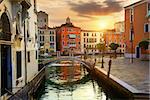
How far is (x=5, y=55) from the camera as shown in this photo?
1088 centimetres

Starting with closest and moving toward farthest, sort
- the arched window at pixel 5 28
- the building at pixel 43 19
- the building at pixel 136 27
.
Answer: the arched window at pixel 5 28 < the building at pixel 136 27 < the building at pixel 43 19

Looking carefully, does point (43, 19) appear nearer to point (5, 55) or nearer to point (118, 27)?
point (118, 27)

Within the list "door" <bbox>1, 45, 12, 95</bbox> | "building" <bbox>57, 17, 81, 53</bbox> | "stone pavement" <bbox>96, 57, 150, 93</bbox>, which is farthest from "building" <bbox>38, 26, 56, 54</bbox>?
"door" <bbox>1, 45, 12, 95</bbox>

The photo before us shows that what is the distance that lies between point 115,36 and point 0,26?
75514 mm

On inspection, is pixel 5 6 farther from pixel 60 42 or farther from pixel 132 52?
pixel 60 42

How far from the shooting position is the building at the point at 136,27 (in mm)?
31969

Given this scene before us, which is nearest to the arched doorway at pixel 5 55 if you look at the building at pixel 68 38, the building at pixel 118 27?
the building at pixel 68 38

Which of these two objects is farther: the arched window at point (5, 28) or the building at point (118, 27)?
the building at point (118, 27)

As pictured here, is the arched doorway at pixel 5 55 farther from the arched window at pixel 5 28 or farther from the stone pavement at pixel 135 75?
the stone pavement at pixel 135 75

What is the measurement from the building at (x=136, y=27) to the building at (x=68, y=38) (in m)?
37.1

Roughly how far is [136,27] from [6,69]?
85.3ft

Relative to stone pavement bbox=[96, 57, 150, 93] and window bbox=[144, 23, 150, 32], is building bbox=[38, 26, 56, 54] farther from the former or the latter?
stone pavement bbox=[96, 57, 150, 93]

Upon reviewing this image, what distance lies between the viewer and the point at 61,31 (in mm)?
75938

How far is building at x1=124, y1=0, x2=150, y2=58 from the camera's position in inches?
1259
